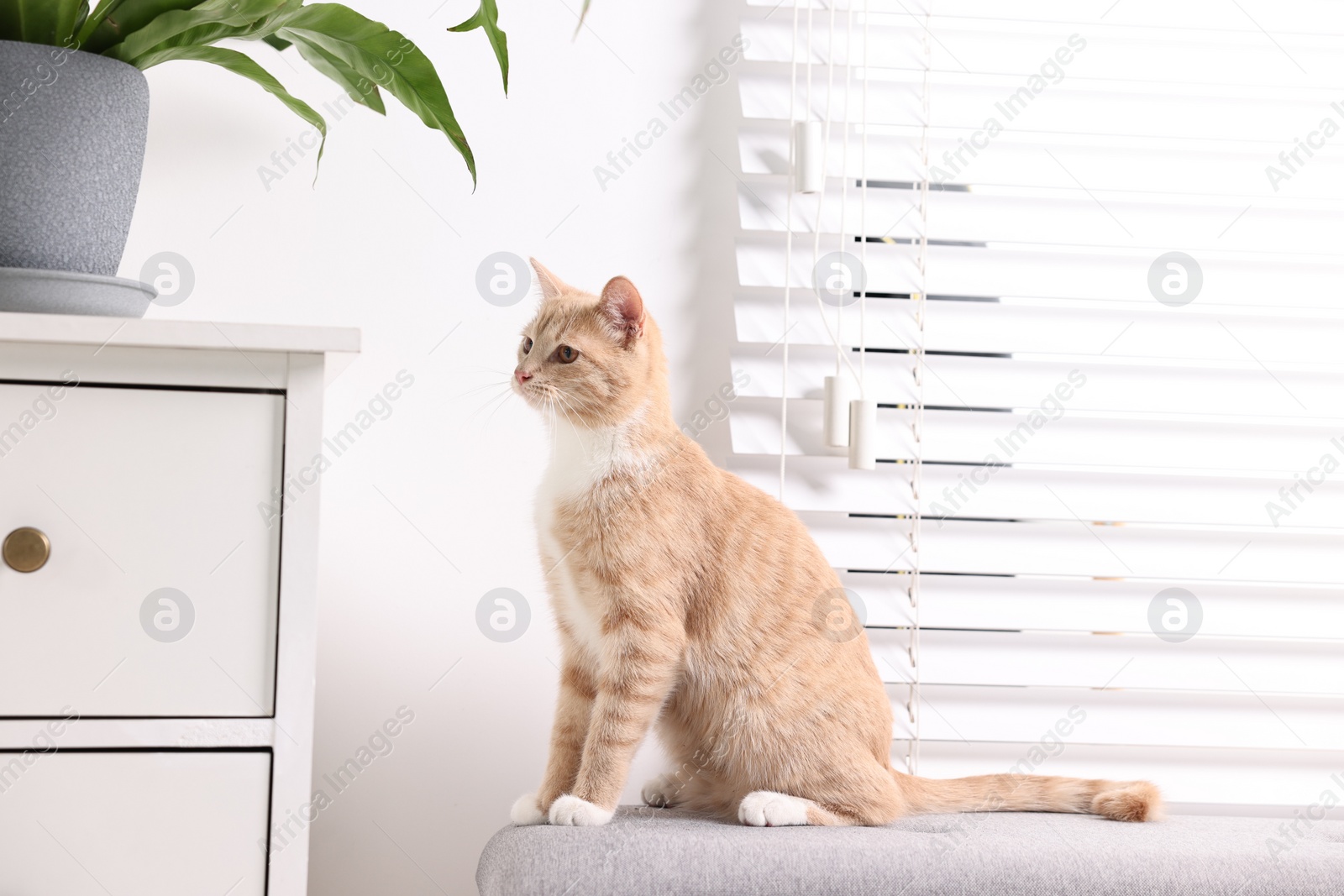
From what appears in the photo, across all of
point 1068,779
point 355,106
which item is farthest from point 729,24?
point 1068,779

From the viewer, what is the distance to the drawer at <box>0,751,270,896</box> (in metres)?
0.72

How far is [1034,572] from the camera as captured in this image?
4.58 feet

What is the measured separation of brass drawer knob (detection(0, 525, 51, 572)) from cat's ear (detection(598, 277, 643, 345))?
0.60 metres

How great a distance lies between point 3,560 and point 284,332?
0.96 ft

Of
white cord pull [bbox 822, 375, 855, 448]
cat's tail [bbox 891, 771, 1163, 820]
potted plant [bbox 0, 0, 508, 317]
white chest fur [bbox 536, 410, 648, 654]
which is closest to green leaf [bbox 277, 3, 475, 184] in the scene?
potted plant [bbox 0, 0, 508, 317]

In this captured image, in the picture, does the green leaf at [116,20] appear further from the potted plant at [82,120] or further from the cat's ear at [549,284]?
the cat's ear at [549,284]

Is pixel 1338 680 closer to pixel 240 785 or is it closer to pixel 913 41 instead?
pixel 913 41

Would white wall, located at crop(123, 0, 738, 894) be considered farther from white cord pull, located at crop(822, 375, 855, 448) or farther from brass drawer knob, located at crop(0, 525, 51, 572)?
brass drawer knob, located at crop(0, 525, 51, 572)

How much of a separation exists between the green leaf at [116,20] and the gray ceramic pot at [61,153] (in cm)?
3

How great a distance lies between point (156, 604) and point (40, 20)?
2.01 feet

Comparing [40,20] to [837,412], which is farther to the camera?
[837,412]

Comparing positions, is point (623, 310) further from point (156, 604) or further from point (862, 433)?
point (156, 604)

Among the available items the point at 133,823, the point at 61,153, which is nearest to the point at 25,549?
the point at 133,823

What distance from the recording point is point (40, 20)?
2.96 feet
